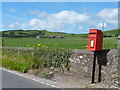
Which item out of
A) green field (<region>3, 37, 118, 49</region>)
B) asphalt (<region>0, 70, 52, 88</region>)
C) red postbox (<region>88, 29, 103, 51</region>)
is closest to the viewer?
red postbox (<region>88, 29, 103, 51</region>)

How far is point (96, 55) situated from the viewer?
21.9 feet

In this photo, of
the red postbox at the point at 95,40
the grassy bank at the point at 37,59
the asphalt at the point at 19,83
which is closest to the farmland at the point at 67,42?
the grassy bank at the point at 37,59

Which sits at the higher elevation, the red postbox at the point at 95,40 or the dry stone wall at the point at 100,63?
the red postbox at the point at 95,40

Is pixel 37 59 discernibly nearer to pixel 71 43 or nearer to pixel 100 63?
pixel 100 63

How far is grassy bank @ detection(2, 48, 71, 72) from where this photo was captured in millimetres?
8319

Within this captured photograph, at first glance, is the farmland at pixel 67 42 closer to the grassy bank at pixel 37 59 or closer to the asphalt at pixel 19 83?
the grassy bank at pixel 37 59

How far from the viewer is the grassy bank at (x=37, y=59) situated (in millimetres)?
8319

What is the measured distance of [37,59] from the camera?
9336 millimetres

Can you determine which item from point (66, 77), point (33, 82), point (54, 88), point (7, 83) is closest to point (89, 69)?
point (66, 77)

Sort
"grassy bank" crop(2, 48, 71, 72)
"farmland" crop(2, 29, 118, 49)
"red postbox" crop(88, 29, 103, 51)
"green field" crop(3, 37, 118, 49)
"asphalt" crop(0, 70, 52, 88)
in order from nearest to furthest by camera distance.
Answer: "red postbox" crop(88, 29, 103, 51) → "asphalt" crop(0, 70, 52, 88) → "grassy bank" crop(2, 48, 71, 72) → "green field" crop(3, 37, 118, 49) → "farmland" crop(2, 29, 118, 49)

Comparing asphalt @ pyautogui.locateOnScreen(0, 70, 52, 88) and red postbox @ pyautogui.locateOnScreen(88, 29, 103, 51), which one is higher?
red postbox @ pyautogui.locateOnScreen(88, 29, 103, 51)

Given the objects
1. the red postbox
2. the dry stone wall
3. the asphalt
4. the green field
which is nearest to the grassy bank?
the dry stone wall

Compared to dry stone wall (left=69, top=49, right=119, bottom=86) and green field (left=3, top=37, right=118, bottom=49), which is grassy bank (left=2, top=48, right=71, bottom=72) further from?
green field (left=3, top=37, right=118, bottom=49)

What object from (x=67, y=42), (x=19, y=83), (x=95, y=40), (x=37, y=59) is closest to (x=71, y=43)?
(x=67, y=42)
